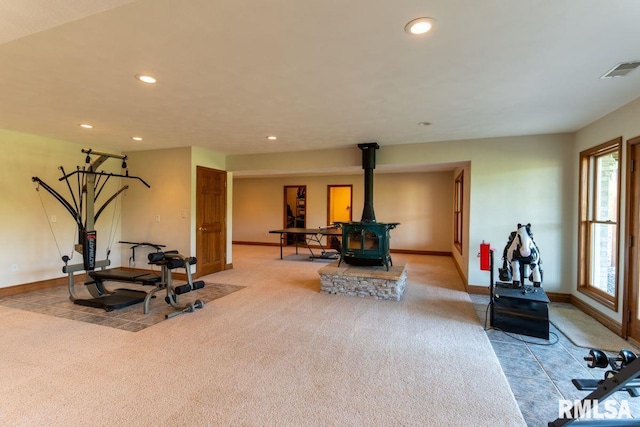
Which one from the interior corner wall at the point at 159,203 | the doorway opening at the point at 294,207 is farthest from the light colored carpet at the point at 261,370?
the doorway opening at the point at 294,207

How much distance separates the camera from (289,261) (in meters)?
7.52

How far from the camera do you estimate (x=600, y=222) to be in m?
3.82

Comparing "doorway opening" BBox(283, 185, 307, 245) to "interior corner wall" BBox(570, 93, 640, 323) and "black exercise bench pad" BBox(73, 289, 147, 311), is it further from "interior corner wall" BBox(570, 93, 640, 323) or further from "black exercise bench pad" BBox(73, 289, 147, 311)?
"interior corner wall" BBox(570, 93, 640, 323)

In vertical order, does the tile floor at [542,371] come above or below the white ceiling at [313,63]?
below

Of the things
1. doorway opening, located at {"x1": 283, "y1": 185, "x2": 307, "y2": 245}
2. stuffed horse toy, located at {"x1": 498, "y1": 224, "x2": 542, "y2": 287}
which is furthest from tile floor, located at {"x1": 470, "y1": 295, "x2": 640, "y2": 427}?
doorway opening, located at {"x1": 283, "y1": 185, "x2": 307, "y2": 245}

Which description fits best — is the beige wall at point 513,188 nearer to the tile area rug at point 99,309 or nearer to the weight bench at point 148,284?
the weight bench at point 148,284

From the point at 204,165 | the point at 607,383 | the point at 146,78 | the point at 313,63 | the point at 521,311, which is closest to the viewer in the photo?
the point at 607,383

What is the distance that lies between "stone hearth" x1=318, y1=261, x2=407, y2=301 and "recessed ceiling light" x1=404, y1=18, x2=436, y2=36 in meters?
3.18

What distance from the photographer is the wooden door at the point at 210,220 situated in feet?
18.4

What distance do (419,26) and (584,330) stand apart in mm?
3645

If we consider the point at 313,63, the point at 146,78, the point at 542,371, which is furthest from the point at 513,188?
the point at 146,78

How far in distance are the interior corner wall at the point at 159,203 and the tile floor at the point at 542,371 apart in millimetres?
4864

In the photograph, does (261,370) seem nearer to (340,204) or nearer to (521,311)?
(521,311)

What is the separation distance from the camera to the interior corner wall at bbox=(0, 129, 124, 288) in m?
4.50
